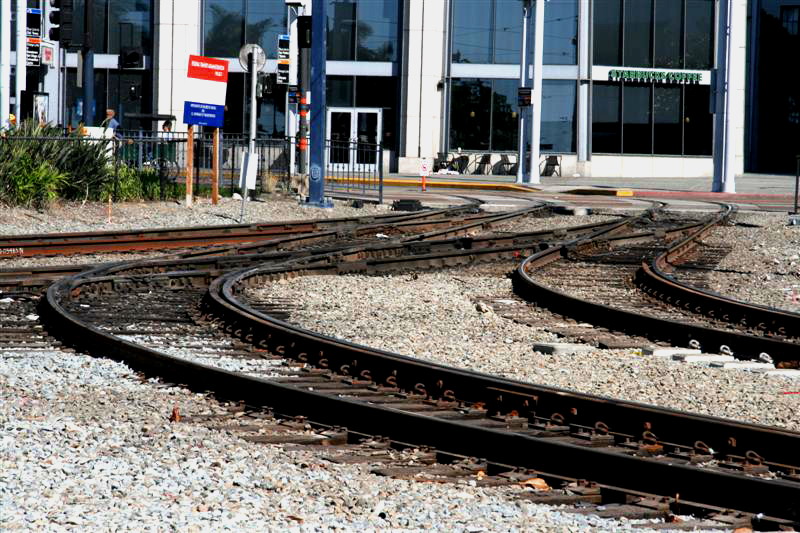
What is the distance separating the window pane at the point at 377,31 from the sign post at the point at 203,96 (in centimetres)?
2739

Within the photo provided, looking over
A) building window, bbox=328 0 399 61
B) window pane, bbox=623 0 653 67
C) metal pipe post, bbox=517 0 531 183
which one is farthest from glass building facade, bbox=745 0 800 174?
metal pipe post, bbox=517 0 531 183

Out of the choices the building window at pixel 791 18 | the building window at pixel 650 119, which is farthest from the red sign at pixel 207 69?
the building window at pixel 791 18

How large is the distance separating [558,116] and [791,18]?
82.1ft

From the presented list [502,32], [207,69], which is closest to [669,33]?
[502,32]

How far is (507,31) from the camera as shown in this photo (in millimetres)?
53469

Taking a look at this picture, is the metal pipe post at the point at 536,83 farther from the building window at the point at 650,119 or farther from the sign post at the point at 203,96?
the sign post at the point at 203,96

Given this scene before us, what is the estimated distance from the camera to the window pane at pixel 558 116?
176 ft

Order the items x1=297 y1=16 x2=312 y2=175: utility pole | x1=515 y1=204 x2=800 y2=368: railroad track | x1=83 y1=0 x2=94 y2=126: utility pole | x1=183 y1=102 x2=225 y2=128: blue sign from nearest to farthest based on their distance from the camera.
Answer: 1. x1=515 y1=204 x2=800 y2=368: railroad track
2. x1=183 y1=102 x2=225 y2=128: blue sign
3. x1=297 y1=16 x2=312 y2=175: utility pole
4. x1=83 y1=0 x2=94 y2=126: utility pole

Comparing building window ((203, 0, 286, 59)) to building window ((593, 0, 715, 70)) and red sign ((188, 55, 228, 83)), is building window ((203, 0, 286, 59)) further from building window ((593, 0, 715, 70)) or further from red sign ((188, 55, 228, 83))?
red sign ((188, 55, 228, 83))

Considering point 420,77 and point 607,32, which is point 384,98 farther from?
point 607,32

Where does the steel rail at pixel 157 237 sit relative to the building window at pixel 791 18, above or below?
below

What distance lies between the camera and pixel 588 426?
737cm

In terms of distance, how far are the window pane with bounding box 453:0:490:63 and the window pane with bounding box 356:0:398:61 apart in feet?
7.98

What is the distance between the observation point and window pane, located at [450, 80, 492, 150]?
53.7 metres
